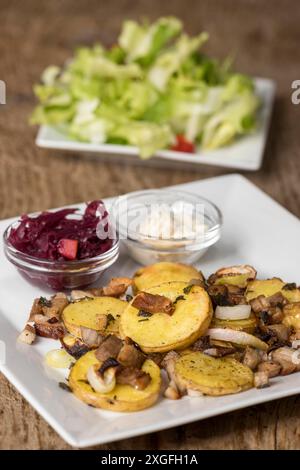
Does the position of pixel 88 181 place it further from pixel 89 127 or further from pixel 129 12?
pixel 129 12

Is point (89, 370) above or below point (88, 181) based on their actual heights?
above

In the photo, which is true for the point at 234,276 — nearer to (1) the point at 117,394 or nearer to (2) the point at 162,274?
(2) the point at 162,274

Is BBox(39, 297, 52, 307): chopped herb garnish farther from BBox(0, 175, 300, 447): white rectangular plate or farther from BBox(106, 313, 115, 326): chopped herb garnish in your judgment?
BBox(106, 313, 115, 326): chopped herb garnish

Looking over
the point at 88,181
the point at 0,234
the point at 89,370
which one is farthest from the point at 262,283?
the point at 88,181

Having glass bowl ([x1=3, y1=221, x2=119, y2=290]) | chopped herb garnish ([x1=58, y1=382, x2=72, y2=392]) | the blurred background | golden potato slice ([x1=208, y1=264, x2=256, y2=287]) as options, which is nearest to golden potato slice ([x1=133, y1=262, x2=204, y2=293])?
golden potato slice ([x1=208, y1=264, x2=256, y2=287])

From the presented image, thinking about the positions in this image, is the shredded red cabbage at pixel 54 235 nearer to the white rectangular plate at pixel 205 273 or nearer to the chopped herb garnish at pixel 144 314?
the white rectangular plate at pixel 205 273
